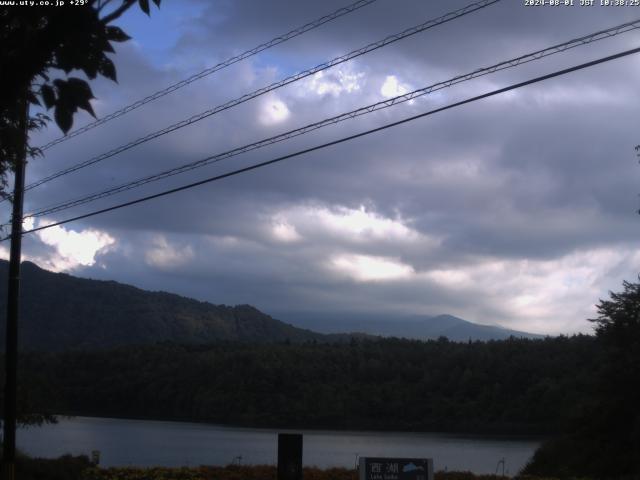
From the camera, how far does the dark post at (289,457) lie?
13.6 metres

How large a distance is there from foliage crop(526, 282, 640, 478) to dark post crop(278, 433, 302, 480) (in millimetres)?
16513

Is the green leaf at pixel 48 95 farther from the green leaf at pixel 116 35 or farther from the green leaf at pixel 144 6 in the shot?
the green leaf at pixel 144 6

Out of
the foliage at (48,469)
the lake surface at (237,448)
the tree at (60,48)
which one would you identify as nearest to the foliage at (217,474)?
the foliage at (48,469)

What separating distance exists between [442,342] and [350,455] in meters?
54.0

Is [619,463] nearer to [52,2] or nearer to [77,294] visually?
[52,2]

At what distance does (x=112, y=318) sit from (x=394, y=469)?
151456 millimetres

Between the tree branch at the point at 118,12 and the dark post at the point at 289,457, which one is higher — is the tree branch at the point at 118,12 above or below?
above

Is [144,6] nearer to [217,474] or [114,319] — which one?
[217,474]

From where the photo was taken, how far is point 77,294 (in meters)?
159

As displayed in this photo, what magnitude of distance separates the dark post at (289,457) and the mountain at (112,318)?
11356 centimetres

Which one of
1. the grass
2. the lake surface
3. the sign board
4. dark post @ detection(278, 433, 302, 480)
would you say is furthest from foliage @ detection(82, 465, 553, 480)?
the lake surface

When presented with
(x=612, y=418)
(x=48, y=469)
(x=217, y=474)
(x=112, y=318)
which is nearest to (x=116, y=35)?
(x=217, y=474)

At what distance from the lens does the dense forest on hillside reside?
58.7 m

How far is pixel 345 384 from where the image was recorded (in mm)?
73062
